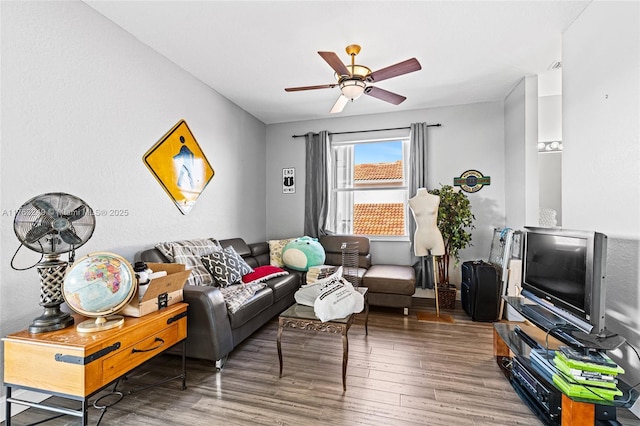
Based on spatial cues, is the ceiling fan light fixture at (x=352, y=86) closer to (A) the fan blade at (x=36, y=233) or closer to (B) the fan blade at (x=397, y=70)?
(B) the fan blade at (x=397, y=70)

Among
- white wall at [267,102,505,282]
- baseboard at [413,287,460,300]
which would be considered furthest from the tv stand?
white wall at [267,102,505,282]

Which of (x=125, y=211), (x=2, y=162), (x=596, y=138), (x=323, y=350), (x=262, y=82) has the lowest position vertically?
(x=323, y=350)

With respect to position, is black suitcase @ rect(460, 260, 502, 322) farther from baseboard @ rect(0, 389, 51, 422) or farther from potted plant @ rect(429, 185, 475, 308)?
baseboard @ rect(0, 389, 51, 422)

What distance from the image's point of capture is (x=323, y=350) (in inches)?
104

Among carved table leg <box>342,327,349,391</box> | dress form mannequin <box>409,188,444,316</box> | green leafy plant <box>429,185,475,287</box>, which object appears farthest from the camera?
green leafy plant <box>429,185,475,287</box>

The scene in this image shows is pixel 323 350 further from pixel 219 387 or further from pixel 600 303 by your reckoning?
pixel 600 303

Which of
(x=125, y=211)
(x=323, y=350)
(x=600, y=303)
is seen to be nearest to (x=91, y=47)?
(x=125, y=211)

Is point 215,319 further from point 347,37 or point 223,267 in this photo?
point 347,37

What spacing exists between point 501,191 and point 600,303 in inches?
111

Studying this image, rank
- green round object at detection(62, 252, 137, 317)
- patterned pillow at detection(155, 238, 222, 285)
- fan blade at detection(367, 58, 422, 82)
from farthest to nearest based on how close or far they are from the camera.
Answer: patterned pillow at detection(155, 238, 222, 285), fan blade at detection(367, 58, 422, 82), green round object at detection(62, 252, 137, 317)

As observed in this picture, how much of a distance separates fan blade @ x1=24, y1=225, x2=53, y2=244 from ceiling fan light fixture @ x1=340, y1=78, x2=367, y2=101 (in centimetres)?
231

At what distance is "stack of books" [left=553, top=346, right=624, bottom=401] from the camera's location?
1431mm

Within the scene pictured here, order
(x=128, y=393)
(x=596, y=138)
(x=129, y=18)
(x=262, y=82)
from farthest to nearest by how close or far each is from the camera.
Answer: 1. (x=262, y=82)
2. (x=129, y=18)
3. (x=596, y=138)
4. (x=128, y=393)

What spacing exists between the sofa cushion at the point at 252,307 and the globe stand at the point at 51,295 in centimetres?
108
